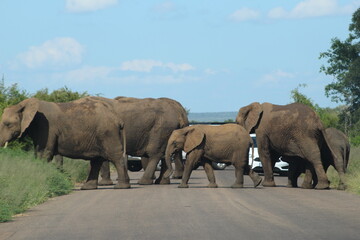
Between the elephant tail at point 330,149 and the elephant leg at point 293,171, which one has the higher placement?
the elephant tail at point 330,149

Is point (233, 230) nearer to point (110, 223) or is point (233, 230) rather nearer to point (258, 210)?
point (110, 223)

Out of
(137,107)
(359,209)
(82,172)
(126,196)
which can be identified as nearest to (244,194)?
(126,196)

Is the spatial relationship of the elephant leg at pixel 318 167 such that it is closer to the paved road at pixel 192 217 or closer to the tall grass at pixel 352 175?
the tall grass at pixel 352 175

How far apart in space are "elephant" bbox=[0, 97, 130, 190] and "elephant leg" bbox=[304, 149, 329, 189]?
201 inches

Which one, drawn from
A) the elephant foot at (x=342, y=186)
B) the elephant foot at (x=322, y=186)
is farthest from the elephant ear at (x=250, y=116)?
the elephant foot at (x=342, y=186)

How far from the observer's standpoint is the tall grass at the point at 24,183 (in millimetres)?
18000

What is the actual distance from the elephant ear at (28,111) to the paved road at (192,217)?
344 cm

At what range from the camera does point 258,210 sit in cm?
1742

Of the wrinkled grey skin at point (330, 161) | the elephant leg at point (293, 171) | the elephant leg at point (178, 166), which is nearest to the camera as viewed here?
the wrinkled grey skin at point (330, 161)

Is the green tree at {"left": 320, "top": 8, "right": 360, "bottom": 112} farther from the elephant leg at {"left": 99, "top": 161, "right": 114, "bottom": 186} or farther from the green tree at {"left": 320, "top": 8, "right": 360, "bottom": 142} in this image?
the elephant leg at {"left": 99, "top": 161, "right": 114, "bottom": 186}

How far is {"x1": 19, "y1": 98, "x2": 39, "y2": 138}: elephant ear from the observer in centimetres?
2539

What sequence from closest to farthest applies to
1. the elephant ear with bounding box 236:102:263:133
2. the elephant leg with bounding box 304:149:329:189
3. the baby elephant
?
the elephant leg with bounding box 304:149:329:189 → the baby elephant → the elephant ear with bounding box 236:102:263:133

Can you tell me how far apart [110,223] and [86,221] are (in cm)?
63

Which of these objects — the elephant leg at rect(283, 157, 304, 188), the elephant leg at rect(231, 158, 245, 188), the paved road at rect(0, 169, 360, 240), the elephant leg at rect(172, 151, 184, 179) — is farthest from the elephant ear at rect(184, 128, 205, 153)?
the elephant leg at rect(172, 151, 184, 179)
